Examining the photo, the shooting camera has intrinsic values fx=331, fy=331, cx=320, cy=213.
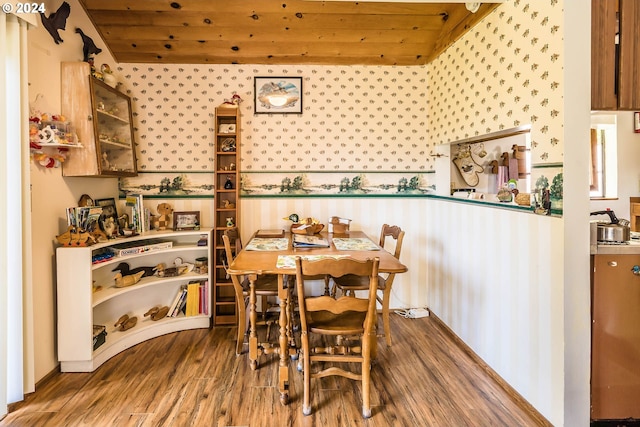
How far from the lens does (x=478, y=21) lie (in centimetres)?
249

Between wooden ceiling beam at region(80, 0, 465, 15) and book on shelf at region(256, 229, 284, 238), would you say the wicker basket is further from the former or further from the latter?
wooden ceiling beam at region(80, 0, 465, 15)

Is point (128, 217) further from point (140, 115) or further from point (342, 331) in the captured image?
point (342, 331)

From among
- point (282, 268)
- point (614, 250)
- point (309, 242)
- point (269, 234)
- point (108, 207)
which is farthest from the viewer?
point (269, 234)

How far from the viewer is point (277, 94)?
3432mm

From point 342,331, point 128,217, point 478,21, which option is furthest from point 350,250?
point 128,217

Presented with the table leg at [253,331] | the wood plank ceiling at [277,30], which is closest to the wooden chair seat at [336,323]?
the table leg at [253,331]

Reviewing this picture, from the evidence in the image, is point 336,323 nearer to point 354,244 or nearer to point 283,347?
point 283,347

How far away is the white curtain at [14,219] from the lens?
1.95m

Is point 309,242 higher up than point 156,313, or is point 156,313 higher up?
point 309,242

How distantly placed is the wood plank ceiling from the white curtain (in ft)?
3.59

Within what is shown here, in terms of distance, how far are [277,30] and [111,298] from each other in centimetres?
283

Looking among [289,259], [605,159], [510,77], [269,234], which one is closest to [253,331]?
[289,259]

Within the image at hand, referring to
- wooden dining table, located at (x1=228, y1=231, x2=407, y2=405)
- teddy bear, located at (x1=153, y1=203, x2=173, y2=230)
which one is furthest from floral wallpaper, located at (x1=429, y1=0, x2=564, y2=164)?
teddy bear, located at (x1=153, y1=203, x2=173, y2=230)

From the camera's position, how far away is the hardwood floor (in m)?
1.89
